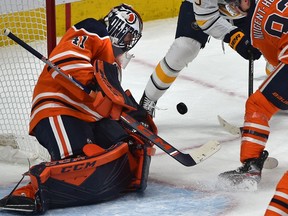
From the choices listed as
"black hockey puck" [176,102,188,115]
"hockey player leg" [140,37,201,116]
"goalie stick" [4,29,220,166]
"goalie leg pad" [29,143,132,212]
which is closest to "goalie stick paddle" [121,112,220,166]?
"goalie stick" [4,29,220,166]

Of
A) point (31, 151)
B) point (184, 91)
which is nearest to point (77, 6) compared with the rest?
point (184, 91)

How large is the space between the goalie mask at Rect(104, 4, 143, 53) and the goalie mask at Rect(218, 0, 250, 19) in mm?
387

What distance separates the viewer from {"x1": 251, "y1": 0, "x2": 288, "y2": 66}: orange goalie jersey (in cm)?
357

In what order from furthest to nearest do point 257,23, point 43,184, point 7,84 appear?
point 7,84 < point 257,23 < point 43,184

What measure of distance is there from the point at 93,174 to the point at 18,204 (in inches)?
11.6

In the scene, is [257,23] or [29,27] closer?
[257,23]

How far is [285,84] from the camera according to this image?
354 centimetres

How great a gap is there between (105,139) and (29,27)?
933 millimetres

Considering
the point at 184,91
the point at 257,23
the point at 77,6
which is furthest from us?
the point at 77,6

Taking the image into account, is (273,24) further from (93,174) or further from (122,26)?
(93,174)

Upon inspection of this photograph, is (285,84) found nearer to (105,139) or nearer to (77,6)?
(105,139)

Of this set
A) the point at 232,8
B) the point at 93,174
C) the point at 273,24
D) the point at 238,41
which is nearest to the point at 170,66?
the point at 238,41

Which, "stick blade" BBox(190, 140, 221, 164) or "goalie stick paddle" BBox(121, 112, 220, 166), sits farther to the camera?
"stick blade" BBox(190, 140, 221, 164)

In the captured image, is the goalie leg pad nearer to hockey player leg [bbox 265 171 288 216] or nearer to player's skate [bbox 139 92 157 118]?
hockey player leg [bbox 265 171 288 216]
